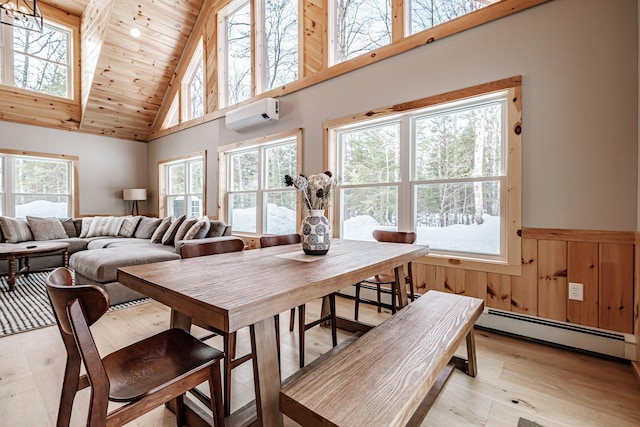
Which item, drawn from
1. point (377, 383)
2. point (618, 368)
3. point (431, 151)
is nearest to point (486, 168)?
point (431, 151)

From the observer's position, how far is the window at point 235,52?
15.3 ft

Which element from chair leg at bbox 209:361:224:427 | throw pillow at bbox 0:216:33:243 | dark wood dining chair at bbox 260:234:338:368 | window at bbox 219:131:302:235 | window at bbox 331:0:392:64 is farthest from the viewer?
throw pillow at bbox 0:216:33:243

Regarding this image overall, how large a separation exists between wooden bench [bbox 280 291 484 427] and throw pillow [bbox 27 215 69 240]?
18.2 feet

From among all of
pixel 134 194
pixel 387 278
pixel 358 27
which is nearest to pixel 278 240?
pixel 387 278

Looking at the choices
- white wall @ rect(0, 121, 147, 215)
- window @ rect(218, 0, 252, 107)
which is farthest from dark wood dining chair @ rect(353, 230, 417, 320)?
white wall @ rect(0, 121, 147, 215)

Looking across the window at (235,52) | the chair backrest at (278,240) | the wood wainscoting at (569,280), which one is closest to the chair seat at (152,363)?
the chair backrest at (278,240)

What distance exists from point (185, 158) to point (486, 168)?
508 cm

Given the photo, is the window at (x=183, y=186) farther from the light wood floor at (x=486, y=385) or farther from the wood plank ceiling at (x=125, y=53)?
the light wood floor at (x=486, y=385)

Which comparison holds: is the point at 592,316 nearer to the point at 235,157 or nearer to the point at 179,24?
the point at 235,157

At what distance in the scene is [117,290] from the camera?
312 cm

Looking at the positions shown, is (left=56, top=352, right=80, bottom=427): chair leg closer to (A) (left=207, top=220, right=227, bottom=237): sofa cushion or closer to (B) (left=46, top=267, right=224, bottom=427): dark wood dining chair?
(B) (left=46, top=267, right=224, bottom=427): dark wood dining chair

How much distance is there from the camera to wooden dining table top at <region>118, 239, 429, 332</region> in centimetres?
91

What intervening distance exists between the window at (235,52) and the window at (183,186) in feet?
3.98

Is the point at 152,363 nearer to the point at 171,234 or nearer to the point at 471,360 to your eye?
the point at 471,360
